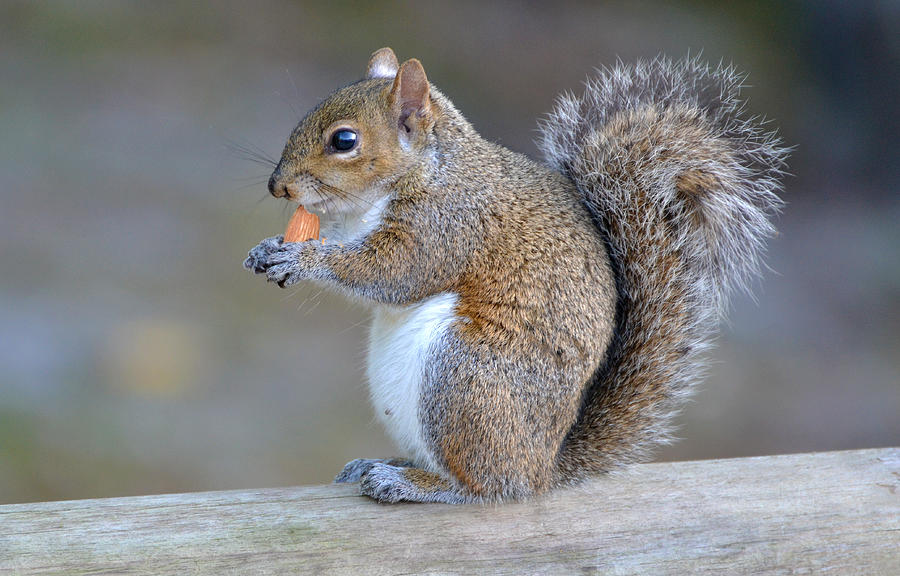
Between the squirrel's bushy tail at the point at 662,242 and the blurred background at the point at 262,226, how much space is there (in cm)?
117

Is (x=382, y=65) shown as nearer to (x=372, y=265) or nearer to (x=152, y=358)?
(x=372, y=265)

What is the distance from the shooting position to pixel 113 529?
1.45 m

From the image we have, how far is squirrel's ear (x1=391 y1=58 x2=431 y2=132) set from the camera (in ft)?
5.46

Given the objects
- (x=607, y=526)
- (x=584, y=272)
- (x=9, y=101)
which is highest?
(x=9, y=101)

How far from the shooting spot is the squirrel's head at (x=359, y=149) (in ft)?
5.58

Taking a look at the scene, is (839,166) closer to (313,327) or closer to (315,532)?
(313,327)

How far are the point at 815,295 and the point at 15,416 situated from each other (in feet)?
13.7

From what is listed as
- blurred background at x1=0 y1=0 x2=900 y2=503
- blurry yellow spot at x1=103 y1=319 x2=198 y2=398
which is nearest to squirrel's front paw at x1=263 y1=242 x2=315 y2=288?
blurred background at x1=0 y1=0 x2=900 y2=503

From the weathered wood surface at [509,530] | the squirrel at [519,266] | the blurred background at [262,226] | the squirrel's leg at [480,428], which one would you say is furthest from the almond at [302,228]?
the blurred background at [262,226]

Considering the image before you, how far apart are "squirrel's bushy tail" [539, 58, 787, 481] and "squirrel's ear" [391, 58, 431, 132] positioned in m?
0.37

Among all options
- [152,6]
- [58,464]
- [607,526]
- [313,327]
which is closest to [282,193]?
[607,526]

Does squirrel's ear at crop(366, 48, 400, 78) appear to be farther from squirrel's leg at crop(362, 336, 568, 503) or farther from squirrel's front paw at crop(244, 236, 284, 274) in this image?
squirrel's leg at crop(362, 336, 568, 503)

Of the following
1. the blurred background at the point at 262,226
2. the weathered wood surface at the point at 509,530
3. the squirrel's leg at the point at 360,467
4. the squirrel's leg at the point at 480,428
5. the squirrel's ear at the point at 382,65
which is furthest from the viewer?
the blurred background at the point at 262,226

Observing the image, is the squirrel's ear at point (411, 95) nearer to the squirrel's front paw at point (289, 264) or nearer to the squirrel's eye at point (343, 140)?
the squirrel's eye at point (343, 140)
